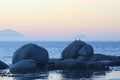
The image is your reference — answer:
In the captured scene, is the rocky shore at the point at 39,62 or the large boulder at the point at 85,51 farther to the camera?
the large boulder at the point at 85,51

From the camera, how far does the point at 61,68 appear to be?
181 feet

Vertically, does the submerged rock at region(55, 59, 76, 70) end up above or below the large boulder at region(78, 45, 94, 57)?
below

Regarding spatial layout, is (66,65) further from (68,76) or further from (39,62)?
(68,76)

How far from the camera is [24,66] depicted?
52594 millimetres

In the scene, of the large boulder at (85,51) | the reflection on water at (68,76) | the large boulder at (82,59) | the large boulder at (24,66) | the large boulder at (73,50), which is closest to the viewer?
the reflection on water at (68,76)

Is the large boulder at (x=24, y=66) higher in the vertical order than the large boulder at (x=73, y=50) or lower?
lower

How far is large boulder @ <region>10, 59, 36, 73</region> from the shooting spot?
52.0 metres

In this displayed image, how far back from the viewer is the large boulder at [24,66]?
170 ft

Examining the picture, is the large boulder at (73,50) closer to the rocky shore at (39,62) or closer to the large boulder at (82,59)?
the rocky shore at (39,62)

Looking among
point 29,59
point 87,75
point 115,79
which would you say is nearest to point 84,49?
point 29,59

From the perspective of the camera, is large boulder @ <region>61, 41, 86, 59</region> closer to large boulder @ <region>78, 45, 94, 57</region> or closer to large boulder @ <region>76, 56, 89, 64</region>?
large boulder @ <region>78, 45, 94, 57</region>

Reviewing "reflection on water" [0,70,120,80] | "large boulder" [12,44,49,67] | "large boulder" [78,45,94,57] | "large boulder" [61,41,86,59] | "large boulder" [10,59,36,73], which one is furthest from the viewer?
"large boulder" [61,41,86,59]

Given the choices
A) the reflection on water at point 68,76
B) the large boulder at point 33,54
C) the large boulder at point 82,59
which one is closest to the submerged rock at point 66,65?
the large boulder at point 82,59

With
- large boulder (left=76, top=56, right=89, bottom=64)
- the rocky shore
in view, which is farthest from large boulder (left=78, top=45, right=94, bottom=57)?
large boulder (left=76, top=56, right=89, bottom=64)
